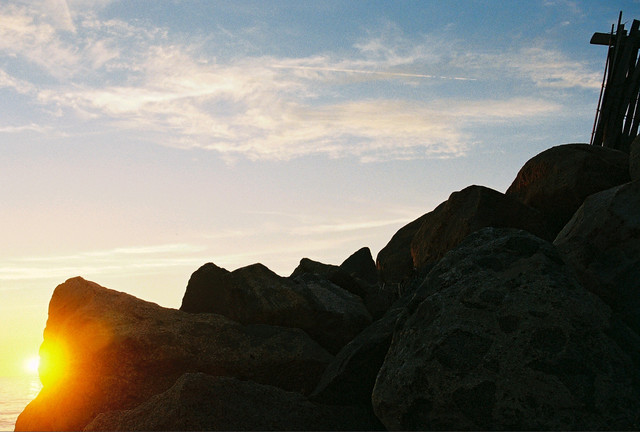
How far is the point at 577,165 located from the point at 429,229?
206cm

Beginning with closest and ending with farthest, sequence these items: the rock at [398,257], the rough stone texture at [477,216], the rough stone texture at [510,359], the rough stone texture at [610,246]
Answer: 1. the rough stone texture at [510,359]
2. the rough stone texture at [610,246]
3. the rough stone texture at [477,216]
4. the rock at [398,257]

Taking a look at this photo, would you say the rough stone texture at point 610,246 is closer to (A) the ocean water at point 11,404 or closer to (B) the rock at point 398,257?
(B) the rock at point 398,257

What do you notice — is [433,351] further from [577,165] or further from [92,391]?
[577,165]

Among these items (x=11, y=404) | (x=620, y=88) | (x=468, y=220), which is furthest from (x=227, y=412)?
(x=11, y=404)

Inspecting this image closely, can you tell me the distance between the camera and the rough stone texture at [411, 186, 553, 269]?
25.4 ft

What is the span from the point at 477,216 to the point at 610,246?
6.17 feet

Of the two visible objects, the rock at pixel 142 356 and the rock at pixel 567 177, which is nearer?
the rock at pixel 142 356

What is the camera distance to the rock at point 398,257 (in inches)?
430

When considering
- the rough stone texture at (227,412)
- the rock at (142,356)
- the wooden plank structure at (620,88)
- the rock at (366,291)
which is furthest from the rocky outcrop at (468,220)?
the wooden plank structure at (620,88)

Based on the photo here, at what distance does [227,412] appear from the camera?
5.02 metres

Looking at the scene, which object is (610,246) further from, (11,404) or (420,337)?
(11,404)

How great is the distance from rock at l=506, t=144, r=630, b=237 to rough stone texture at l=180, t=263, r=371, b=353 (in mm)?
2847

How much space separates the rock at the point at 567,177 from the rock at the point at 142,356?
3.62 m

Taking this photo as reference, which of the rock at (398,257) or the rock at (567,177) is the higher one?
the rock at (567,177)
